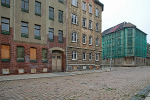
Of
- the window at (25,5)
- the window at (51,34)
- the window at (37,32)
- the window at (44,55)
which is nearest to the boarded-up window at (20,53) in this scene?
the window at (37,32)

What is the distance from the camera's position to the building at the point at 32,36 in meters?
15.4

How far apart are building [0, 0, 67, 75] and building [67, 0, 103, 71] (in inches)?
56.0

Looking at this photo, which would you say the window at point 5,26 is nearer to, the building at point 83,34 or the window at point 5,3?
the window at point 5,3

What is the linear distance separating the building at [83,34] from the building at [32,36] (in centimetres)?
142

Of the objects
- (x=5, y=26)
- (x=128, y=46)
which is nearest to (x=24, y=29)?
(x=5, y=26)

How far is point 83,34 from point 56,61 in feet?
26.9

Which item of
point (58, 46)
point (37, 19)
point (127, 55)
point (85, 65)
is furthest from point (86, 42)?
point (127, 55)

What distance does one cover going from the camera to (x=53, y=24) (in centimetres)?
2020

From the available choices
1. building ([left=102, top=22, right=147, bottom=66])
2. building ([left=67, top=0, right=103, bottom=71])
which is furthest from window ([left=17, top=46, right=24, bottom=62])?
building ([left=102, top=22, right=147, bottom=66])

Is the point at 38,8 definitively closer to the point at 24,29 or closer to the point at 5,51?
the point at 24,29

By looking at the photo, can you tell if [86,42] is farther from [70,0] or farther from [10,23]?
[10,23]

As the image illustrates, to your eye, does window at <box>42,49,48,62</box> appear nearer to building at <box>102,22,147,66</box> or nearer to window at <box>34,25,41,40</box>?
window at <box>34,25,41,40</box>

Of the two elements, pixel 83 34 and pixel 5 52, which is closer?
pixel 5 52

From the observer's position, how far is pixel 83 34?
25109mm
